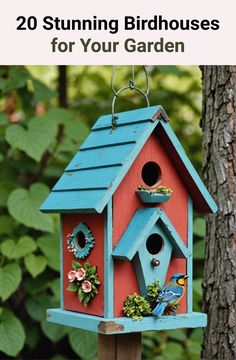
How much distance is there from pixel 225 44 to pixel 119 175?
2.12 meters

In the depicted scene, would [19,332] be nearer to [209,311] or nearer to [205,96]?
[209,311]

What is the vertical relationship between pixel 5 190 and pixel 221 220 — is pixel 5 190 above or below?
above

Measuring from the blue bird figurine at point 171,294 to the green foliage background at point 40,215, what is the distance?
3.76 ft

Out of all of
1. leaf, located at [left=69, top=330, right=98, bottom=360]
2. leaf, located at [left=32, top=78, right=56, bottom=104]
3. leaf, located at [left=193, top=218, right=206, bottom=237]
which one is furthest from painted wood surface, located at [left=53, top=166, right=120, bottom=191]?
leaf, located at [left=32, top=78, right=56, bottom=104]

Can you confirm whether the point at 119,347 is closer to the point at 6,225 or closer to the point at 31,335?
the point at 6,225

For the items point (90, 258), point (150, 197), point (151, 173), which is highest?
point (151, 173)

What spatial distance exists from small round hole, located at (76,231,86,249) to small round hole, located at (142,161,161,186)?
0.32m

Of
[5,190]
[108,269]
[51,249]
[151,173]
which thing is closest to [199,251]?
[51,249]

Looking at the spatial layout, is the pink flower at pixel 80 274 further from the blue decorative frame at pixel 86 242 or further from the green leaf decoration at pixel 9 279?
the green leaf decoration at pixel 9 279

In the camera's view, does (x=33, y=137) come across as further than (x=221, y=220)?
Yes

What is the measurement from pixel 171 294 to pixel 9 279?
166 centimetres

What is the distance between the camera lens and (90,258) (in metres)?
2.78

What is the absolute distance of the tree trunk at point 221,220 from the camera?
128 inches

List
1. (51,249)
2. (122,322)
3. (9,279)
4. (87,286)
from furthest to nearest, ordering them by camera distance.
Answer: (51,249) → (9,279) → (87,286) → (122,322)
